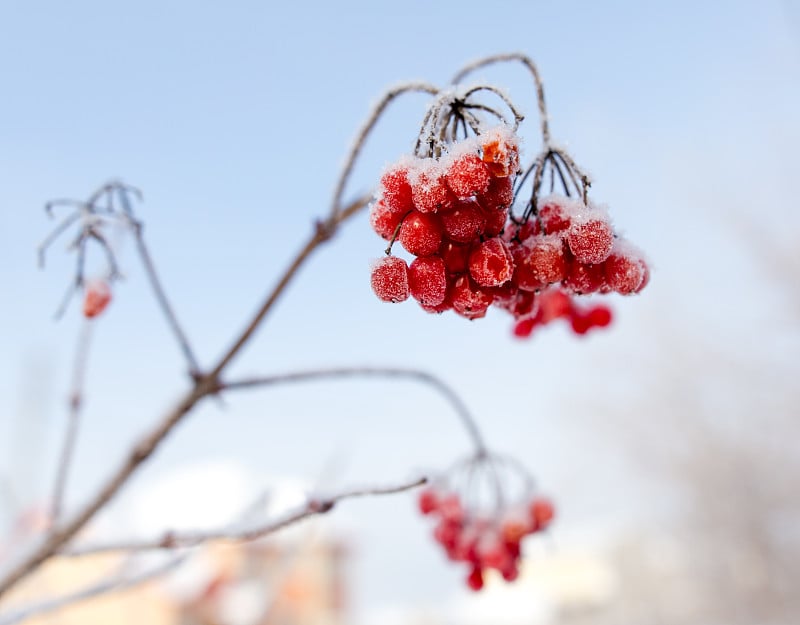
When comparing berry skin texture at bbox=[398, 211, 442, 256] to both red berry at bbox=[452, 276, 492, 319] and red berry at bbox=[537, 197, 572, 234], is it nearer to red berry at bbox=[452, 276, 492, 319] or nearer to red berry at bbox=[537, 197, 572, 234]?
red berry at bbox=[452, 276, 492, 319]

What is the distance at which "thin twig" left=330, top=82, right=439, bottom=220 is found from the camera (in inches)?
40.1

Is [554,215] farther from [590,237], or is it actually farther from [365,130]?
[365,130]

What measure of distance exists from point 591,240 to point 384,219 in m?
0.26

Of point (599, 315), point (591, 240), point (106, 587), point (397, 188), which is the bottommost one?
point (106, 587)

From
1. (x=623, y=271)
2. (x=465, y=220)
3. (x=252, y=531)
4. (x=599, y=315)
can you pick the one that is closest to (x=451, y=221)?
(x=465, y=220)

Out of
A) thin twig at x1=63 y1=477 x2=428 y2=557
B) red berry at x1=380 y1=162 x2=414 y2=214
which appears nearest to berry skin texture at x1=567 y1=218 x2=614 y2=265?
red berry at x1=380 y1=162 x2=414 y2=214

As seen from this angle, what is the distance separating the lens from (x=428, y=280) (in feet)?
2.87

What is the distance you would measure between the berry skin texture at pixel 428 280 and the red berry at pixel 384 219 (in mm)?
52

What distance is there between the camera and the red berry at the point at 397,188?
0.86 m

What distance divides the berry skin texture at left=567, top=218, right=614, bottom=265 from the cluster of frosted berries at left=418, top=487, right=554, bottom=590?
1089 mm

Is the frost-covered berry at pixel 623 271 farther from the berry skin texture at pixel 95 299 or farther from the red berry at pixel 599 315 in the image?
the berry skin texture at pixel 95 299

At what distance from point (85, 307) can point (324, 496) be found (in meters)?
0.65

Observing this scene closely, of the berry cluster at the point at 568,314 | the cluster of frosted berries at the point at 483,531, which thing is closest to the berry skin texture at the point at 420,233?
the berry cluster at the point at 568,314

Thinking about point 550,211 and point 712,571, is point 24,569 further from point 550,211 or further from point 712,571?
point 712,571
